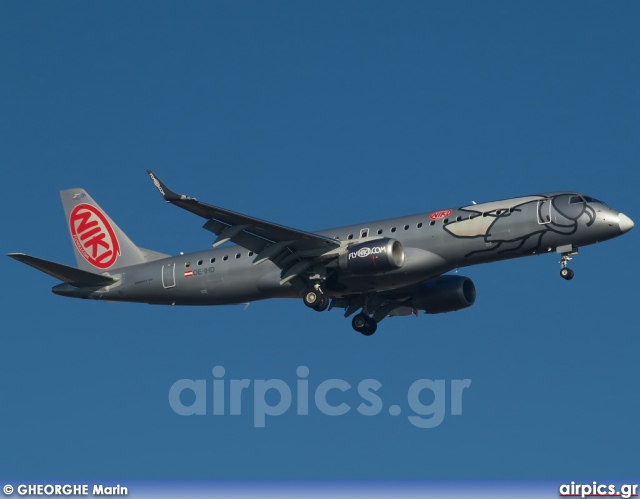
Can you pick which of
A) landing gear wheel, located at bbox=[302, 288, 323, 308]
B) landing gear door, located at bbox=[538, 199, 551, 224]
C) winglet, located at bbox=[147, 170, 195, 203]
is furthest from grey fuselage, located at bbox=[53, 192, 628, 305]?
winglet, located at bbox=[147, 170, 195, 203]

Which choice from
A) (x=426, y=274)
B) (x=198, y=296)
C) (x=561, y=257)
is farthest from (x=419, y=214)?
(x=198, y=296)

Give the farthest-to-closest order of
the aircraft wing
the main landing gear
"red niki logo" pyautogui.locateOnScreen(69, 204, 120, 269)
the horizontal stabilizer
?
1. "red niki logo" pyautogui.locateOnScreen(69, 204, 120, 269)
2. the main landing gear
3. the horizontal stabilizer
4. the aircraft wing

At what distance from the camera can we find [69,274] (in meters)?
59.2

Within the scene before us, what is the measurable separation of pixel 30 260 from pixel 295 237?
35.8 ft

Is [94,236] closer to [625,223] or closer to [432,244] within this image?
[432,244]

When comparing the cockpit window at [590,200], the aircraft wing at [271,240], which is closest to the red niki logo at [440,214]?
the aircraft wing at [271,240]

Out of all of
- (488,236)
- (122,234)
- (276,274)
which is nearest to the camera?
(488,236)

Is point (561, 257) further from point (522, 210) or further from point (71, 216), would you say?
point (71, 216)

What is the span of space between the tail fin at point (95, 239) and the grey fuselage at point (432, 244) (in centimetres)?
358

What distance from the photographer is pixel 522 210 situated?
53.8 metres

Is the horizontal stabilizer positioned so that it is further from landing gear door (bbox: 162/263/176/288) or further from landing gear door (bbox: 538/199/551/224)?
landing gear door (bbox: 538/199/551/224)

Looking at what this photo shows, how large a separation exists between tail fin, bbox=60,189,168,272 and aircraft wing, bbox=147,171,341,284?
7.40 metres

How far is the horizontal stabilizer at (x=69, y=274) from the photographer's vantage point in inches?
2220

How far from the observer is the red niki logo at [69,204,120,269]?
206 feet
